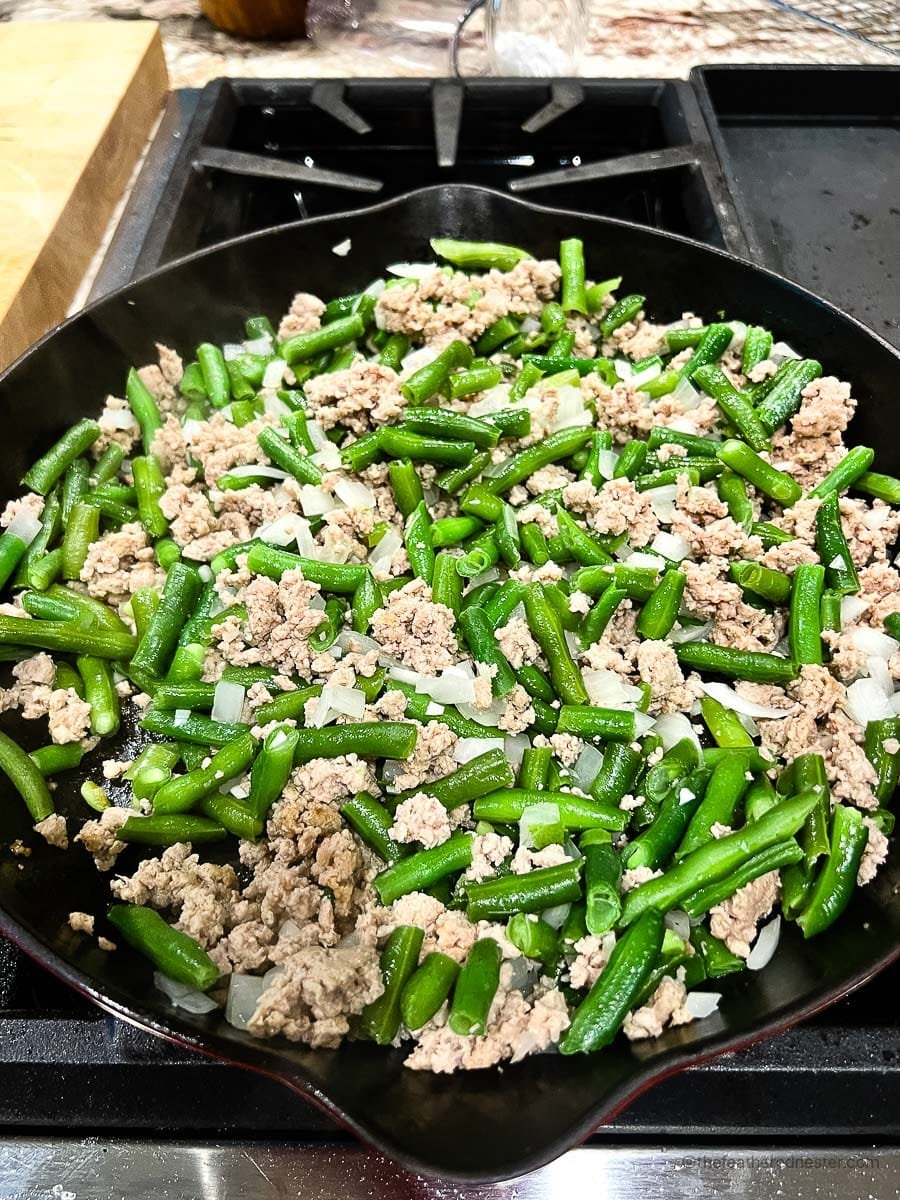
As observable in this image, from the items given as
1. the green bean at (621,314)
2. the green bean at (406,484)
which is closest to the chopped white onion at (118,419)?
the green bean at (406,484)

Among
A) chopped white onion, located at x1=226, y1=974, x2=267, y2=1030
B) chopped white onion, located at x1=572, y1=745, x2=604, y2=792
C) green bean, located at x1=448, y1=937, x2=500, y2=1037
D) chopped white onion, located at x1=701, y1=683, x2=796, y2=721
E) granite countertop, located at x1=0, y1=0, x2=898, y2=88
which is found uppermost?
granite countertop, located at x1=0, y1=0, x2=898, y2=88

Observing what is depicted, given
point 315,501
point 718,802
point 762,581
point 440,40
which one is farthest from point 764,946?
point 440,40

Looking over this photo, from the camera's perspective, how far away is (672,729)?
173cm

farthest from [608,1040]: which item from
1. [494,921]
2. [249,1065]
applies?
[249,1065]

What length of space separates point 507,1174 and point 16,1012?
890mm

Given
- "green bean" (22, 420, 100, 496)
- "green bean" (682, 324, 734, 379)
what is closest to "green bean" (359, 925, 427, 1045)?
"green bean" (22, 420, 100, 496)

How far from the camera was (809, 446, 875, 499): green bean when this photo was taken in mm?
2031

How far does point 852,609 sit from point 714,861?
2.49ft

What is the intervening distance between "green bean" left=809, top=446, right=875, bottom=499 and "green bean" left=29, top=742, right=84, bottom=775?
5.95 feet

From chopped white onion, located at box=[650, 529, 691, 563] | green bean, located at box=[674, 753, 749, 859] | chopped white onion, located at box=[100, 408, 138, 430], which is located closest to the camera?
green bean, located at box=[674, 753, 749, 859]

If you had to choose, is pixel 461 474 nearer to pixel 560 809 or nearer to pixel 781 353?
pixel 560 809

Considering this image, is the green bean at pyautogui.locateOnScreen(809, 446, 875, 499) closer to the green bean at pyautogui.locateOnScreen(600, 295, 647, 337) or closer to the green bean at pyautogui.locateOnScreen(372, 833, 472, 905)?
the green bean at pyautogui.locateOnScreen(600, 295, 647, 337)

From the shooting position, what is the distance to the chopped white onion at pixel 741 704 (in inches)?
68.5

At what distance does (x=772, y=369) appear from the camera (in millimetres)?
2250
